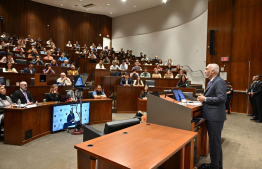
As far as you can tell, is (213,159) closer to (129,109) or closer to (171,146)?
(171,146)

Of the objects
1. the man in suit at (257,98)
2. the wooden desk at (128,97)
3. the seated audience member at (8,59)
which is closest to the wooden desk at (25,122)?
the wooden desk at (128,97)

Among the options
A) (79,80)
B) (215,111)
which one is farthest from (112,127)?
(79,80)

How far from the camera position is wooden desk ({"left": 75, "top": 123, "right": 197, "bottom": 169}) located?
1.27 metres

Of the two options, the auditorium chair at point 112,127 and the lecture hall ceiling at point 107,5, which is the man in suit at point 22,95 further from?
the lecture hall ceiling at point 107,5

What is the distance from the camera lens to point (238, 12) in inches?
284

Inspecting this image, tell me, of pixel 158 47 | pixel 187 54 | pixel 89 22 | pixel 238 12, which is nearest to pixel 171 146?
pixel 238 12

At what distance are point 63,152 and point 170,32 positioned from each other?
420 inches

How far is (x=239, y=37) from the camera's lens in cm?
719

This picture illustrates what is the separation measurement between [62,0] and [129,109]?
974cm

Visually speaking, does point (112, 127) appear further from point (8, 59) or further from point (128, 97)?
point (8, 59)

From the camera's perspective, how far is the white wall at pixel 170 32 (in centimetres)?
987

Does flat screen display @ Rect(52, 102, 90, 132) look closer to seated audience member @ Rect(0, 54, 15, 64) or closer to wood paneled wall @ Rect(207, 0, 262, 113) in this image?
seated audience member @ Rect(0, 54, 15, 64)

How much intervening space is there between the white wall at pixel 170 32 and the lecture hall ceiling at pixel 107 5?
1.95 ft

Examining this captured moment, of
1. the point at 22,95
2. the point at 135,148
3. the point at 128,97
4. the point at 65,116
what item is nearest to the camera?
the point at 135,148
